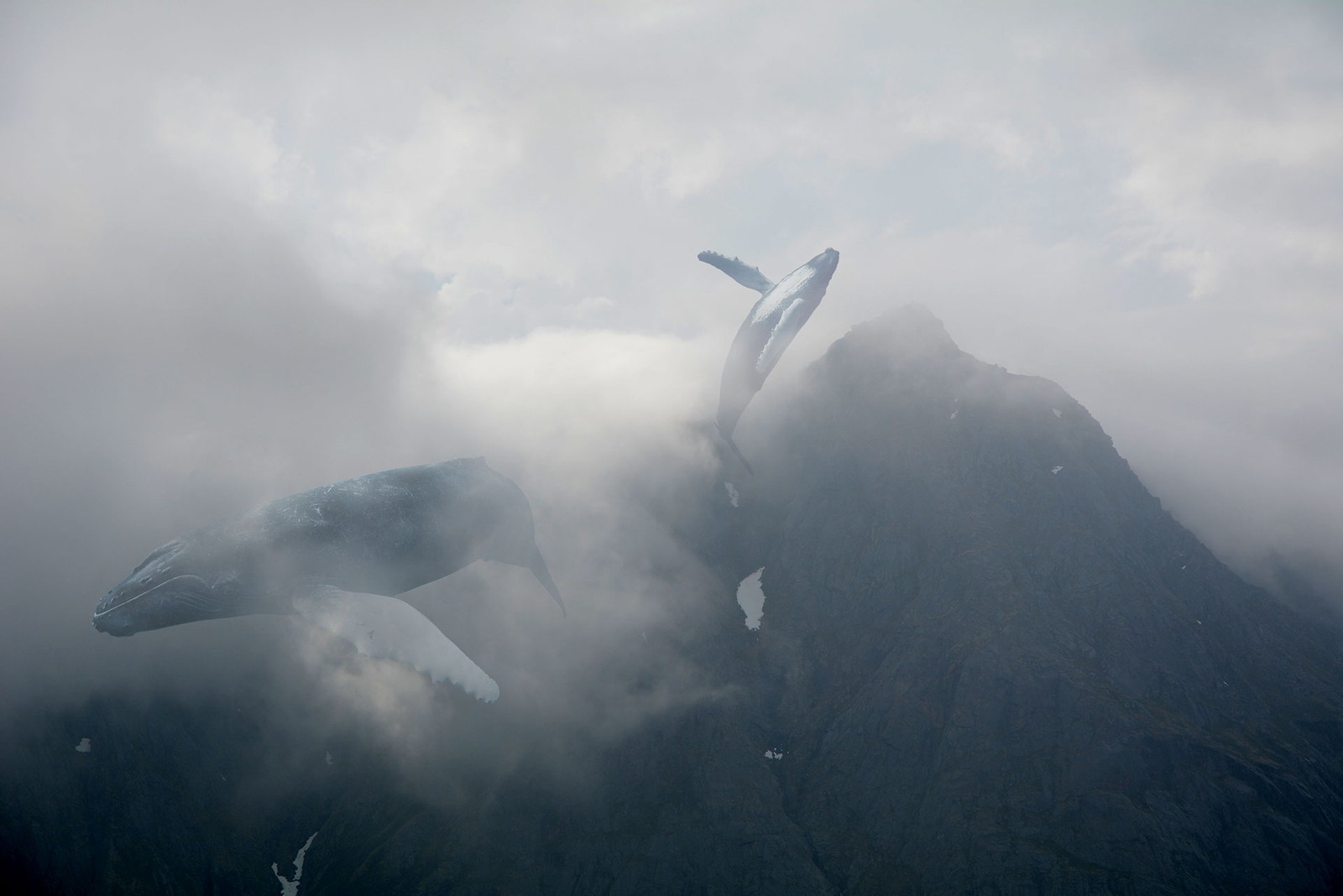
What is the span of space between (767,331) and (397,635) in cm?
1826

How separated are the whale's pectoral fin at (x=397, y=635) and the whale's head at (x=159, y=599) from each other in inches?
141

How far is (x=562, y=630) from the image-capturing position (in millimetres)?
148875

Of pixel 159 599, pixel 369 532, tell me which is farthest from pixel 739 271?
pixel 159 599

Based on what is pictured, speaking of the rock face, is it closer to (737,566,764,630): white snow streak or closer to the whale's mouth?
(737,566,764,630): white snow streak

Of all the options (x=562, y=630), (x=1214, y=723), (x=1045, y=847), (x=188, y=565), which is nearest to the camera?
(x=188, y=565)

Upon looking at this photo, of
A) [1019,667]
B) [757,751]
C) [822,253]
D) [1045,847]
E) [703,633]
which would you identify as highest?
[822,253]

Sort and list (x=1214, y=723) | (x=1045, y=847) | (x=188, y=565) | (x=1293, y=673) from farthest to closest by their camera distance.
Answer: (x=1293, y=673), (x=1214, y=723), (x=1045, y=847), (x=188, y=565)

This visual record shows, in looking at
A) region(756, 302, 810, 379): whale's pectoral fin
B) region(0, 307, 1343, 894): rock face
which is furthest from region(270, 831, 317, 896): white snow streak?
region(756, 302, 810, 379): whale's pectoral fin

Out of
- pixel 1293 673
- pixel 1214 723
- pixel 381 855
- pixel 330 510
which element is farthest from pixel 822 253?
pixel 1293 673

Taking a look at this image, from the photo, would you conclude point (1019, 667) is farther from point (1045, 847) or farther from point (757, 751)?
point (757, 751)

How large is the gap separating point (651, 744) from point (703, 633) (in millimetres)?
25830

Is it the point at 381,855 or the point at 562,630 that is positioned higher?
the point at 562,630

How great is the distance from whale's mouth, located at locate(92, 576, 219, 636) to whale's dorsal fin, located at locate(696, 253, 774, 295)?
26.4m

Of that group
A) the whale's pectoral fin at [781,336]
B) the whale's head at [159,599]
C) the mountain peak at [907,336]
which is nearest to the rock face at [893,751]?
the mountain peak at [907,336]
